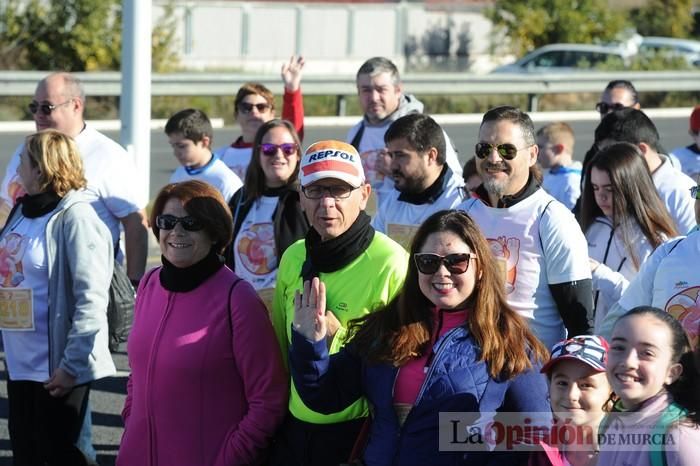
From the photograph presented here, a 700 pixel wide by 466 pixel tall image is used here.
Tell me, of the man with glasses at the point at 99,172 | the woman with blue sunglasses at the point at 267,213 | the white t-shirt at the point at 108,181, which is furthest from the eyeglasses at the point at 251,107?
the woman with blue sunglasses at the point at 267,213

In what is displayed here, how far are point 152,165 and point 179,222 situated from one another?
12.2m

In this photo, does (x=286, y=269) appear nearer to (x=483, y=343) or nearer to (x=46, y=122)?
(x=483, y=343)

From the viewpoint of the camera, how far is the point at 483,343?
419 cm

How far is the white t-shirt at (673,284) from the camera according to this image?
186 inches

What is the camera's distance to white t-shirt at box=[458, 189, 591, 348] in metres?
5.35

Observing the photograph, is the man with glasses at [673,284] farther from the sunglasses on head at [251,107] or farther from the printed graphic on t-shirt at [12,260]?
the sunglasses on head at [251,107]

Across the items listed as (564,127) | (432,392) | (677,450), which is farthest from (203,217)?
(564,127)

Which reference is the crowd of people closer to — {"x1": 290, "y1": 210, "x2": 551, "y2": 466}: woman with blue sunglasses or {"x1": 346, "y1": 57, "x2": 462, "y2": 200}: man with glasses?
{"x1": 290, "y1": 210, "x2": 551, "y2": 466}: woman with blue sunglasses

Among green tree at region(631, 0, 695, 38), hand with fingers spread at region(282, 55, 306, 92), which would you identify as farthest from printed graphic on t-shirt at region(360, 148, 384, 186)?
green tree at region(631, 0, 695, 38)

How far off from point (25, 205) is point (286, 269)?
164 centimetres

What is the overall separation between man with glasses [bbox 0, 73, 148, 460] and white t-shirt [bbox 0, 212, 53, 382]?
2.05 feet

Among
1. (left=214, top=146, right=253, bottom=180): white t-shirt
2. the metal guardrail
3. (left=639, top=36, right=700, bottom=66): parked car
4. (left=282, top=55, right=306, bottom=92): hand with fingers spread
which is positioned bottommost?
(left=214, top=146, right=253, bottom=180): white t-shirt

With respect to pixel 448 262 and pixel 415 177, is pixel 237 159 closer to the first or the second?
pixel 415 177

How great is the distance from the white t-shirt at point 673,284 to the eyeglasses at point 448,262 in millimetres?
877
